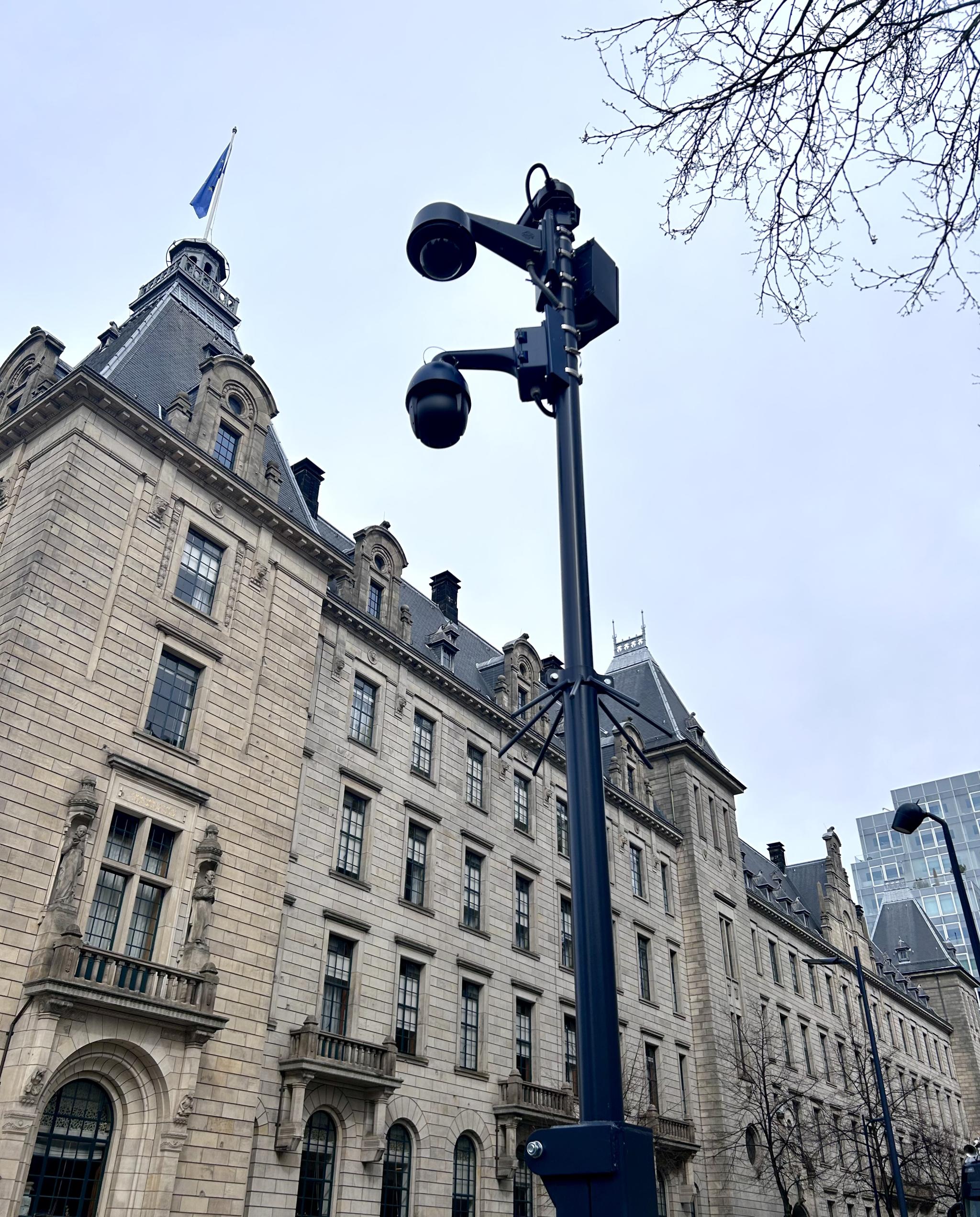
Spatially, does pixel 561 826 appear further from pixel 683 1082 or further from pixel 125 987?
pixel 125 987

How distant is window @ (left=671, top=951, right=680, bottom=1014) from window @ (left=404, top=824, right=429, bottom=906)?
18.5 meters

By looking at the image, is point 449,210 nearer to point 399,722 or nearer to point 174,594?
point 174,594

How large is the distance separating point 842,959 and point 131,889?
5627 cm

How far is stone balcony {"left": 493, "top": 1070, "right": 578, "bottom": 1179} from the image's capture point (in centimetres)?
2981

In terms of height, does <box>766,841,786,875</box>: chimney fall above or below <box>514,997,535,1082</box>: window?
above

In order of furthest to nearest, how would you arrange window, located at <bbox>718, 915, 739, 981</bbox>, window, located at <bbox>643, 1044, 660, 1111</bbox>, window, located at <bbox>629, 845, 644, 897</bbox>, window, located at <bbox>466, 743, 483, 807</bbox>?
1. window, located at <bbox>718, 915, 739, 981</bbox>
2. window, located at <bbox>629, 845, 644, 897</bbox>
3. window, located at <bbox>643, 1044, 660, 1111</bbox>
4. window, located at <bbox>466, 743, 483, 807</bbox>

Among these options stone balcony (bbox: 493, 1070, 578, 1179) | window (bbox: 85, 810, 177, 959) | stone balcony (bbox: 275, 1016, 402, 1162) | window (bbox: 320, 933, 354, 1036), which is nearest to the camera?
window (bbox: 85, 810, 177, 959)

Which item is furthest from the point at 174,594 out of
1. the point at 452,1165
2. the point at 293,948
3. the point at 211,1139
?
the point at 452,1165

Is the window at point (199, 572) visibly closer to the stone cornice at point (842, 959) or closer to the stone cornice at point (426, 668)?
the stone cornice at point (426, 668)

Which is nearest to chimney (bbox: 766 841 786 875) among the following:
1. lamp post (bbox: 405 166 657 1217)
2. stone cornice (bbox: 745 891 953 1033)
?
stone cornice (bbox: 745 891 953 1033)

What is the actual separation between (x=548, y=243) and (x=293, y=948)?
72.8ft

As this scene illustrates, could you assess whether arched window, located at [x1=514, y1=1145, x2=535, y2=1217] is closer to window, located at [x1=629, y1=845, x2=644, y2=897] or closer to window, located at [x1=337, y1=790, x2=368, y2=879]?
window, located at [x1=337, y1=790, x2=368, y2=879]

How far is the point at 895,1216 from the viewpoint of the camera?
59.9 m

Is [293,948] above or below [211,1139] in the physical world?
above
